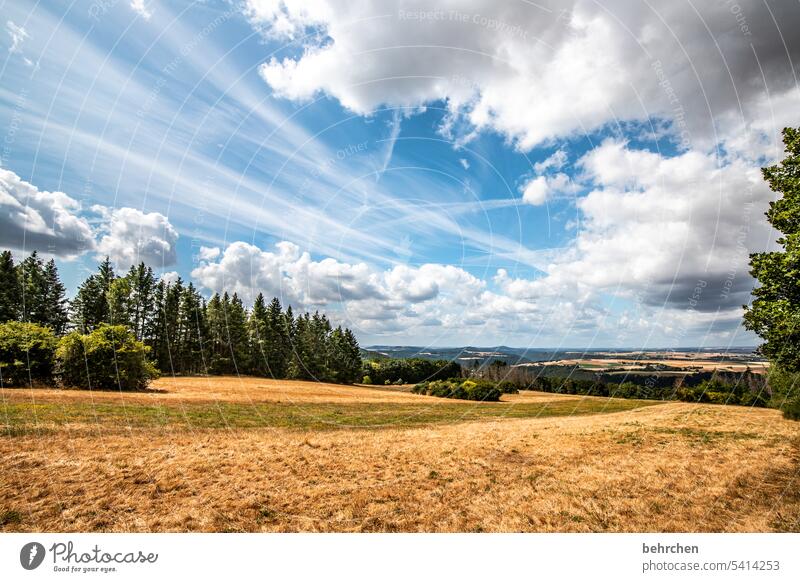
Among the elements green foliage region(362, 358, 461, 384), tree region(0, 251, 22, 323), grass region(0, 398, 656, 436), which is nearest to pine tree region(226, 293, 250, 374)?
green foliage region(362, 358, 461, 384)

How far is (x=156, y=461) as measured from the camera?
10.8 m

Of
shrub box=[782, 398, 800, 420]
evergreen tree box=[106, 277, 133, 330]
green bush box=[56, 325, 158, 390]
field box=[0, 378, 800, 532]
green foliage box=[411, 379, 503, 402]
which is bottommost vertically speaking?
green foliage box=[411, 379, 503, 402]

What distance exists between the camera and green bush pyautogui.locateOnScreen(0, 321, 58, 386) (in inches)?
1065

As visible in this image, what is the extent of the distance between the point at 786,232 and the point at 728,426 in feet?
44.3

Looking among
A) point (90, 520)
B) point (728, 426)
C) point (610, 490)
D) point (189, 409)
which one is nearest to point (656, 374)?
point (728, 426)

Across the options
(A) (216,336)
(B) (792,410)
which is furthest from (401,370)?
(B) (792,410)

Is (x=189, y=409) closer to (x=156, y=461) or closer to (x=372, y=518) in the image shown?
(x=156, y=461)

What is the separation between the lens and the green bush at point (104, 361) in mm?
29531

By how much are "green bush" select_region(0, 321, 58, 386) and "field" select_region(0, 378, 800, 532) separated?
1488 cm

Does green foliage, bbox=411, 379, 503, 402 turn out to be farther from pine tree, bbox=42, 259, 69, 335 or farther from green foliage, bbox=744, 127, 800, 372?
pine tree, bbox=42, 259, 69, 335

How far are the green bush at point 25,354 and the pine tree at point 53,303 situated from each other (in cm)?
3709

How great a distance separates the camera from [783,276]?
36.3 ft

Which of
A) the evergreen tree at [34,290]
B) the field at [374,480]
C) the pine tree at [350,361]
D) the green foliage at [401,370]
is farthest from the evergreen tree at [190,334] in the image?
the field at [374,480]

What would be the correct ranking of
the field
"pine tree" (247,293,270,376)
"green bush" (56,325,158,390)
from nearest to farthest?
1. the field
2. "green bush" (56,325,158,390)
3. "pine tree" (247,293,270,376)
